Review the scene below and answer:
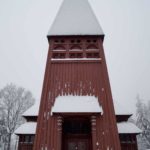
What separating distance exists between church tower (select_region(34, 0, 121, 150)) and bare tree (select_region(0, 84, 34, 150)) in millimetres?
16704

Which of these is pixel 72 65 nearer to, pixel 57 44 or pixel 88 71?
pixel 88 71

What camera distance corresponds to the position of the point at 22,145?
59.5ft

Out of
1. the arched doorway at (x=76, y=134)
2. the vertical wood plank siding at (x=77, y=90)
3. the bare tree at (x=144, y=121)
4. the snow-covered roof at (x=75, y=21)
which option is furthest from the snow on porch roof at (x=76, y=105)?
the bare tree at (x=144, y=121)

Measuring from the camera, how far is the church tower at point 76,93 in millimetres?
13375

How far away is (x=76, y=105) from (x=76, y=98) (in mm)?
882

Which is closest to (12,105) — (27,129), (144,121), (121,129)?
(27,129)

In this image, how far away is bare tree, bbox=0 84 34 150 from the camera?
1167 inches

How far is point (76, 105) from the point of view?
1377cm

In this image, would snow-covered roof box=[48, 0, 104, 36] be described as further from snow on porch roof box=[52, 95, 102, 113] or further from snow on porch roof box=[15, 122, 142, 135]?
snow on porch roof box=[15, 122, 142, 135]

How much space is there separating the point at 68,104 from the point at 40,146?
358 cm

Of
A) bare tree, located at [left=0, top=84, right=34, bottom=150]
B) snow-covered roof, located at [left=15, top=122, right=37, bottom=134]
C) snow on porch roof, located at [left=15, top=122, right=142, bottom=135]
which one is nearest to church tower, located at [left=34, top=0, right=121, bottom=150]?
snow on porch roof, located at [left=15, top=122, right=142, bottom=135]

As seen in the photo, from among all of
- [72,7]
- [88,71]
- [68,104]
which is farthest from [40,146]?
[72,7]

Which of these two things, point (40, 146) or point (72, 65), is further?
point (72, 65)

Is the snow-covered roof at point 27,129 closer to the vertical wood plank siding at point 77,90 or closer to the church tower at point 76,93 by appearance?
the church tower at point 76,93
